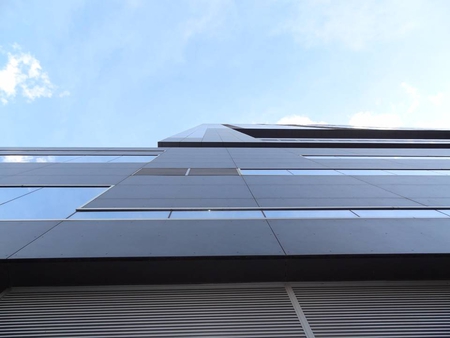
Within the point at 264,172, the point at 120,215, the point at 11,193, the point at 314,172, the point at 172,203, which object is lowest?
the point at 120,215

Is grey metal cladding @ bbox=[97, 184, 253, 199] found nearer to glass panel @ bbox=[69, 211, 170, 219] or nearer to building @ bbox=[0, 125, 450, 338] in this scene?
building @ bbox=[0, 125, 450, 338]

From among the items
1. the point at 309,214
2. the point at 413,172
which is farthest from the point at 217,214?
Answer: the point at 413,172

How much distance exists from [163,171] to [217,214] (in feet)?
14.9

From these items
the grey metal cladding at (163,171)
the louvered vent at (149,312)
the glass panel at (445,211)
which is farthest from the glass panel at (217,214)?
the glass panel at (445,211)

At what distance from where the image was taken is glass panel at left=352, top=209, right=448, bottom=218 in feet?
17.8

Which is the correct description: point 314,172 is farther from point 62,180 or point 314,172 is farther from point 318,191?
point 62,180

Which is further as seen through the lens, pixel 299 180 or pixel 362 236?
pixel 299 180

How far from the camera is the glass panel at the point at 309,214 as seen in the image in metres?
5.41

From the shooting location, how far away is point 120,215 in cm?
541

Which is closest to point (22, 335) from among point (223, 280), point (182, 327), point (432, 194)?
point (182, 327)

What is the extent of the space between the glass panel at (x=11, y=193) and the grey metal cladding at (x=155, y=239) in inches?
117

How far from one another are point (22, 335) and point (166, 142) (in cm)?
1409

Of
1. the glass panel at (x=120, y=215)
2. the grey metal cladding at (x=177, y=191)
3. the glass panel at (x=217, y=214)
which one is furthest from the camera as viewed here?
the grey metal cladding at (x=177, y=191)

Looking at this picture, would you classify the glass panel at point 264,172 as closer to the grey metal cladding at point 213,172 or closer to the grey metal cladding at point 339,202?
the grey metal cladding at point 213,172
